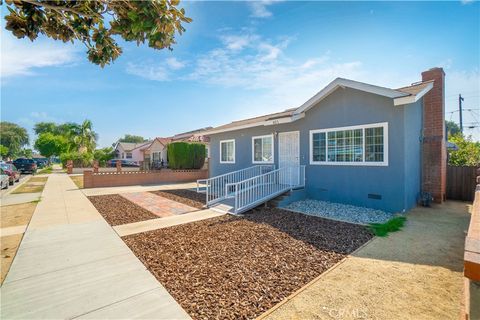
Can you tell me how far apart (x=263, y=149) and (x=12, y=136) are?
81.8m

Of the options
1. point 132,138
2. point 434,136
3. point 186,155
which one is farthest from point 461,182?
point 132,138

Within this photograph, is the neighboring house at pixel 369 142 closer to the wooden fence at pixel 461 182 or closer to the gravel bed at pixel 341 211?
the gravel bed at pixel 341 211

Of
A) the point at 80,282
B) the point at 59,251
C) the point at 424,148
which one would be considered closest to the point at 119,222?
the point at 59,251

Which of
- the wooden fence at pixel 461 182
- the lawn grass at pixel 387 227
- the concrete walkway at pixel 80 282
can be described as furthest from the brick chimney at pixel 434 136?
the concrete walkway at pixel 80 282

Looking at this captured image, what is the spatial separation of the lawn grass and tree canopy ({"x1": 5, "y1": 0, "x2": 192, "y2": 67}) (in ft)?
20.8

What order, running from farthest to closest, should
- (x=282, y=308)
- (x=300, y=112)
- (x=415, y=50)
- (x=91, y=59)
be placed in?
(x=300, y=112)
(x=415, y=50)
(x=91, y=59)
(x=282, y=308)

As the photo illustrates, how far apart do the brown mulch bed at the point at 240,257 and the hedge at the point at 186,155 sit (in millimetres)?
15008

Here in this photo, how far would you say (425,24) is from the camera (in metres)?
8.28

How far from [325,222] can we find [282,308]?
14.6 ft

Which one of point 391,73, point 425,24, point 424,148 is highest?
point 425,24

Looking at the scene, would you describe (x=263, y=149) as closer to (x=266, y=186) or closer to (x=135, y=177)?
(x=266, y=186)

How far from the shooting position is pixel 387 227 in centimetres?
632

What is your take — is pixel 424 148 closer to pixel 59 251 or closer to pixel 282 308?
pixel 282 308

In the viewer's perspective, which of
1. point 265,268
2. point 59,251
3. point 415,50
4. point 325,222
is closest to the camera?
point 265,268
